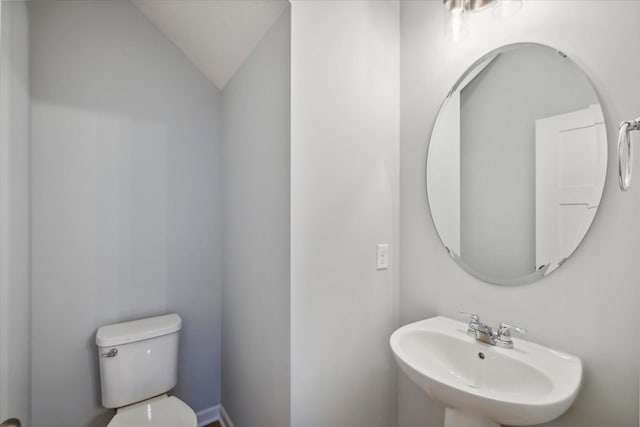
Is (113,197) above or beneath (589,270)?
above

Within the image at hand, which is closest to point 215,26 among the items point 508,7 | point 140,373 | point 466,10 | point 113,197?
point 113,197

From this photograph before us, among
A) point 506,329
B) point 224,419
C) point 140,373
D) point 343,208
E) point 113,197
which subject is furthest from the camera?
point 224,419

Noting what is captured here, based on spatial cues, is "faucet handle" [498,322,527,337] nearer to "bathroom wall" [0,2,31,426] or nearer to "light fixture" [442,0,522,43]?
"light fixture" [442,0,522,43]

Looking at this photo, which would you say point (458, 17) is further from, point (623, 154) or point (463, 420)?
point (463, 420)

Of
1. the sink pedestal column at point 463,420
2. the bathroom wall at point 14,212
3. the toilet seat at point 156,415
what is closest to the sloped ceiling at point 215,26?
the bathroom wall at point 14,212

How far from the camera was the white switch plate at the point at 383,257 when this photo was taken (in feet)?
4.78

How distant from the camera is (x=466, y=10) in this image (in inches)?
45.9

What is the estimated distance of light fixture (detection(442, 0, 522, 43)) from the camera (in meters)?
1.09

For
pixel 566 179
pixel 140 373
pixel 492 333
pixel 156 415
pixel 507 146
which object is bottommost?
pixel 156 415

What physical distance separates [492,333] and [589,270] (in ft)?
1.25

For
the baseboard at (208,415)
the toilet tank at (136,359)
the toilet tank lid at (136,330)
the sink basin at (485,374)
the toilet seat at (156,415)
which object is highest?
the sink basin at (485,374)

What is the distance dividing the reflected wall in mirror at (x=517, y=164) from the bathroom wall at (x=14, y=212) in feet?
5.56

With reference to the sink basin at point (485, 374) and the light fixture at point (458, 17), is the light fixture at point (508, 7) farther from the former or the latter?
the sink basin at point (485, 374)

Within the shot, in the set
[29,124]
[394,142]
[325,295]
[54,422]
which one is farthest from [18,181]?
[394,142]
